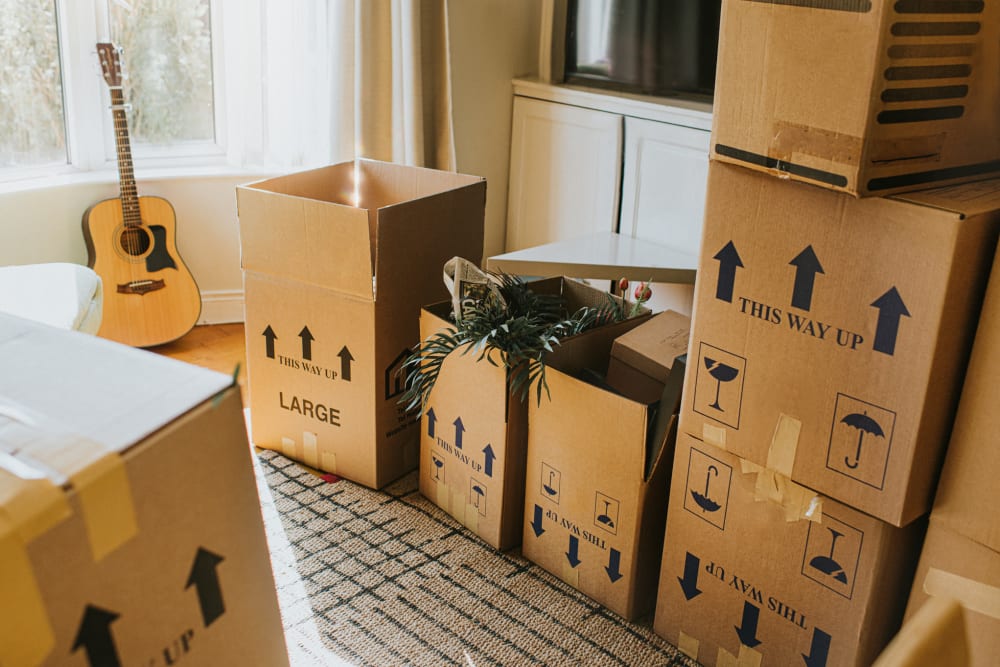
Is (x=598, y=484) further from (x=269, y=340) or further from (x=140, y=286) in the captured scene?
(x=140, y=286)

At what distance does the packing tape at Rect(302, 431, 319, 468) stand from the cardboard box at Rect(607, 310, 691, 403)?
80 centimetres

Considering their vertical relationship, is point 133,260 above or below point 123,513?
below

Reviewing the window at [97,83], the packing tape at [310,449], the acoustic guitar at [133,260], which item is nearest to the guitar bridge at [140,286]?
the acoustic guitar at [133,260]

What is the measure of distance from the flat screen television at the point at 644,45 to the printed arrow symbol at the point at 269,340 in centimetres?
134

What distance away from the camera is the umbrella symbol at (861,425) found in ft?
4.37

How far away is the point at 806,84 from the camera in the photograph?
1246 millimetres

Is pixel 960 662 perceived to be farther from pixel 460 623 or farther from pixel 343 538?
pixel 343 538

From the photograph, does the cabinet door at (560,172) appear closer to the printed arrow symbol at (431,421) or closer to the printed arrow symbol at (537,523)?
the printed arrow symbol at (431,421)

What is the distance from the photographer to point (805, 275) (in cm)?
136

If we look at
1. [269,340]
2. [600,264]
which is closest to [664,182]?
[600,264]

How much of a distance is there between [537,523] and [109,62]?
78.3 inches

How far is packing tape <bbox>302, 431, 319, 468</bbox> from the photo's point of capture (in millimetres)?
2285

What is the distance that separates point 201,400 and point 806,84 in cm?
95

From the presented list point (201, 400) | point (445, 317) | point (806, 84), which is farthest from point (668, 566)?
point (201, 400)
